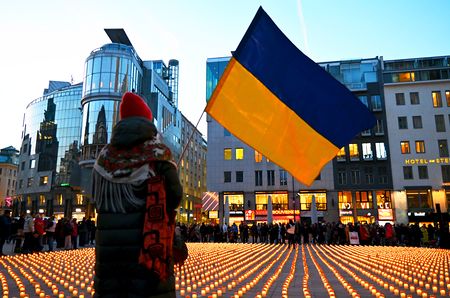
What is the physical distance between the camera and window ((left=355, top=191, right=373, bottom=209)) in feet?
158

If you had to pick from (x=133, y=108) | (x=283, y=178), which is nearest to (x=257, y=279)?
(x=133, y=108)

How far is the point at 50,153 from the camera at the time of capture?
82.8m

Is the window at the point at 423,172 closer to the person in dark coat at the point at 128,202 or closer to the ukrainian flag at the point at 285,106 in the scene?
the ukrainian flag at the point at 285,106

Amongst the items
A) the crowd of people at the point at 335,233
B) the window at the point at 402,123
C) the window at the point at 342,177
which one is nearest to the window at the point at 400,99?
the window at the point at 402,123

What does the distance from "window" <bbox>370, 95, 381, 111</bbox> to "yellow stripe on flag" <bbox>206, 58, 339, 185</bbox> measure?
47189mm

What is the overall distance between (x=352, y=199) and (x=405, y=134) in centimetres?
1113

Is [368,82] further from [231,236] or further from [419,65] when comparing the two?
[231,236]

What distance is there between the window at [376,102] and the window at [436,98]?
6.80 m

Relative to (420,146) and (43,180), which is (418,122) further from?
(43,180)

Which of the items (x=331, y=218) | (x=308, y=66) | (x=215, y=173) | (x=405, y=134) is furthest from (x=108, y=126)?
(x=308, y=66)

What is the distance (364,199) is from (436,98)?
16883 mm

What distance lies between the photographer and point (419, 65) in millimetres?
51719

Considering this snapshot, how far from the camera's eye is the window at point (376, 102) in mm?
50894

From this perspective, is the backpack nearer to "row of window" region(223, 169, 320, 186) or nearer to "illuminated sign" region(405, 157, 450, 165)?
"row of window" region(223, 169, 320, 186)
